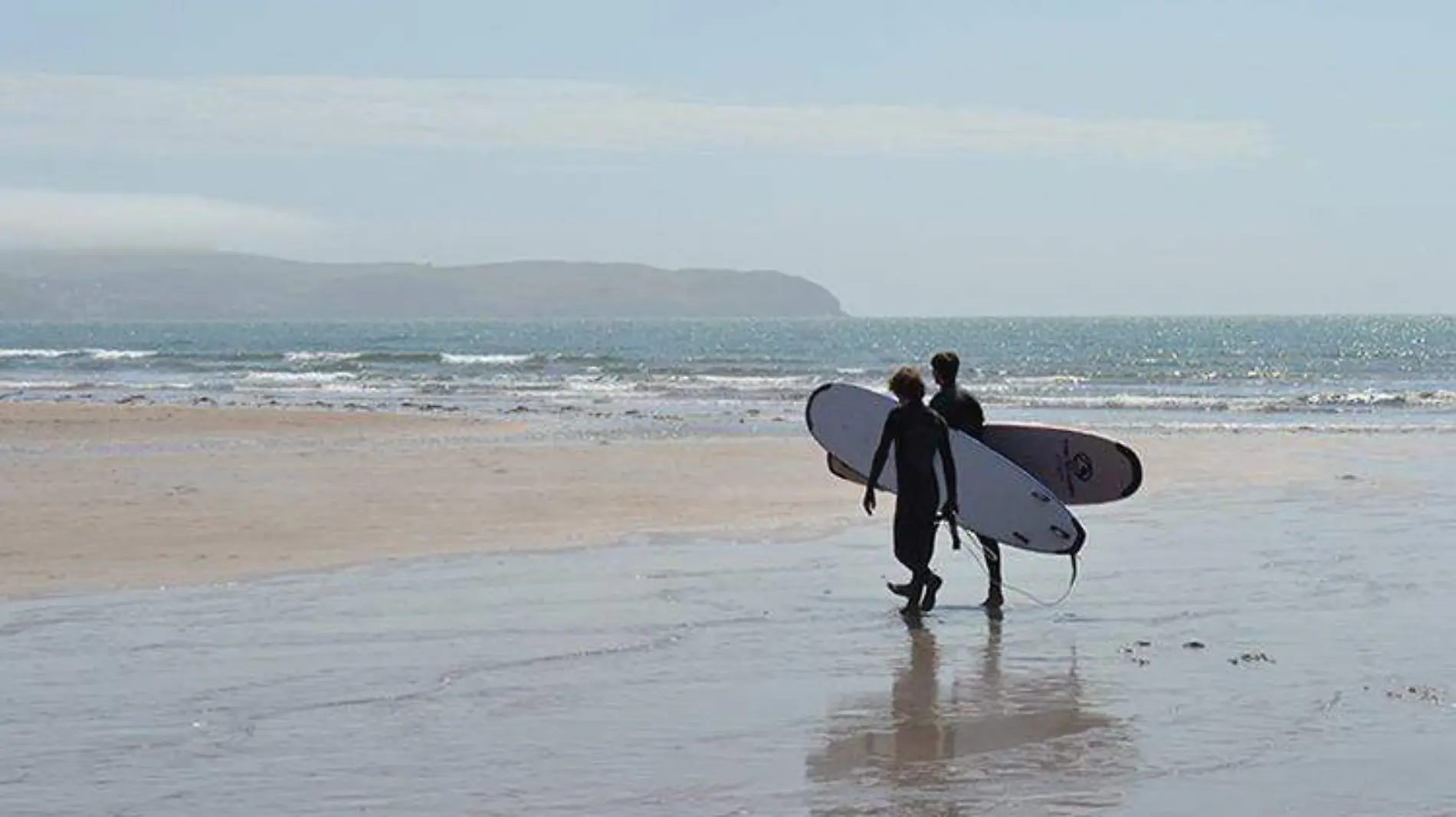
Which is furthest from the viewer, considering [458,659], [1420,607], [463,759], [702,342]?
[702,342]

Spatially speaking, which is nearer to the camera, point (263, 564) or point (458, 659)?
point (458, 659)

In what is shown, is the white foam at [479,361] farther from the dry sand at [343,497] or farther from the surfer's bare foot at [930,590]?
the surfer's bare foot at [930,590]

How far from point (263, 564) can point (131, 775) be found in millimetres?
5538

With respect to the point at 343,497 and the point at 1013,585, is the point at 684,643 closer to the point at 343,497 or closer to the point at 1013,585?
the point at 1013,585

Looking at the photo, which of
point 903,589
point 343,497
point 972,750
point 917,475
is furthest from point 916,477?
point 343,497

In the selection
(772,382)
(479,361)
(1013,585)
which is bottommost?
(479,361)

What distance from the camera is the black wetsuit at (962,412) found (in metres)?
11.4

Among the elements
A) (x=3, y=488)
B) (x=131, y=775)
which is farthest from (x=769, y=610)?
(x=3, y=488)

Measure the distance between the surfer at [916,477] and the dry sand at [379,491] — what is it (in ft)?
11.7

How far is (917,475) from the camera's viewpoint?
10.7m

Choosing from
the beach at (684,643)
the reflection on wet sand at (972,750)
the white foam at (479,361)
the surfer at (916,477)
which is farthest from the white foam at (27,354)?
the reflection on wet sand at (972,750)

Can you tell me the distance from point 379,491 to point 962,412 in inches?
296

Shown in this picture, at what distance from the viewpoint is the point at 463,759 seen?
729cm

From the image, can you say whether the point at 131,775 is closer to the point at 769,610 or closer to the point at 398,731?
the point at 398,731
